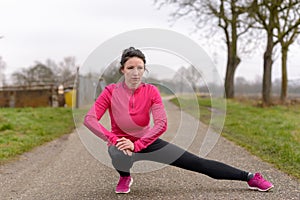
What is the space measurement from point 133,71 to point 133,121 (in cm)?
55

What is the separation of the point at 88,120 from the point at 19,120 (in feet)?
31.8

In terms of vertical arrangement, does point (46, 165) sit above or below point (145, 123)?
below

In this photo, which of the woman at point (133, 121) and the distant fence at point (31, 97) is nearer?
the woman at point (133, 121)

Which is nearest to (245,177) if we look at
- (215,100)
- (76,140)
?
(215,100)

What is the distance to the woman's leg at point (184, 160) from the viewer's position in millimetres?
4398

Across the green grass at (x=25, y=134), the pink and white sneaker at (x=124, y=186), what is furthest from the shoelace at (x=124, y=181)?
the green grass at (x=25, y=134)

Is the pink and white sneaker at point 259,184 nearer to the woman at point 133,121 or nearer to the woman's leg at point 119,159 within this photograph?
the woman at point 133,121

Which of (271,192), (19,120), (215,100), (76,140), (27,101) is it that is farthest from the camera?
(27,101)

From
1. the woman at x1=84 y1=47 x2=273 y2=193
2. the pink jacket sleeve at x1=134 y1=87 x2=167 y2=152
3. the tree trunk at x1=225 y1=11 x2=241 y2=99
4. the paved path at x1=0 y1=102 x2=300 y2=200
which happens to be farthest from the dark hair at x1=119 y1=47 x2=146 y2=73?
the tree trunk at x1=225 y1=11 x2=241 y2=99

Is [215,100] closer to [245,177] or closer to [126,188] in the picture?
[245,177]

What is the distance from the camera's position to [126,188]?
181 inches

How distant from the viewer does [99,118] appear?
13.9 feet

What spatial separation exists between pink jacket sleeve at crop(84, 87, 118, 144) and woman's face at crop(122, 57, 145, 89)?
0.28 meters

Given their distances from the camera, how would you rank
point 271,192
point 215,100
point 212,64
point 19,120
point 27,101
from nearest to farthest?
point 271,192 → point 212,64 → point 215,100 → point 19,120 → point 27,101
